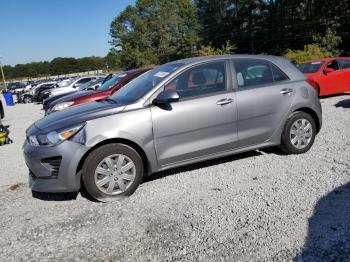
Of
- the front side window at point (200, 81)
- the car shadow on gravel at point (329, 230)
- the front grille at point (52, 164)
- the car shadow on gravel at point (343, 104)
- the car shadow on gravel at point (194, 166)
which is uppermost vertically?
the front side window at point (200, 81)

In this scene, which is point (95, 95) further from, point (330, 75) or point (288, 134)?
point (330, 75)

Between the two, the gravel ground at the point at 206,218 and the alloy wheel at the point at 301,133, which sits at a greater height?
the alloy wheel at the point at 301,133

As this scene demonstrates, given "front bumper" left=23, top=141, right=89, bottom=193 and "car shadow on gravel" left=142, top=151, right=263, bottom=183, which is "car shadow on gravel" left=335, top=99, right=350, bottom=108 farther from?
"front bumper" left=23, top=141, right=89, bottom=193

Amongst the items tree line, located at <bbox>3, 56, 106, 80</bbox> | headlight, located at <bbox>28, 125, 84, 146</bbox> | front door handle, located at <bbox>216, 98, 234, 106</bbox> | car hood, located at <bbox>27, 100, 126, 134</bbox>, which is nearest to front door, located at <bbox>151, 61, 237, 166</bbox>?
front door handle, located at <bbox>216, 98, 234, 106</bbox>

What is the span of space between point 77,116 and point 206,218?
6.76 ft

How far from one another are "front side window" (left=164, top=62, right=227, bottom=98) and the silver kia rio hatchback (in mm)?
14

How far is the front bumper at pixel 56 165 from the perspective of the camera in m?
3.99

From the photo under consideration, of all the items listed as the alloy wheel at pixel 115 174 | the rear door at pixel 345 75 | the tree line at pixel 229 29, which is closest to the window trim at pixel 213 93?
the alloy wheel at pixel 115 174

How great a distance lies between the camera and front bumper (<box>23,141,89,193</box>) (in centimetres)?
399

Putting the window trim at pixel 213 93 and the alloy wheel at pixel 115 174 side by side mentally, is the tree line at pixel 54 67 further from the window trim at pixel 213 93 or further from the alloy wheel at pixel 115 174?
the alloy wheel at pixel 115 174

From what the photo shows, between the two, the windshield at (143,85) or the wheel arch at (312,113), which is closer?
the windshield at (143,85)

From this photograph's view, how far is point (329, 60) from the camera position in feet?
37.2

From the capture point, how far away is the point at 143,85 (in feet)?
16.1

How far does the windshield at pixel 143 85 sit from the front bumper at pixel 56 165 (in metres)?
1.03
